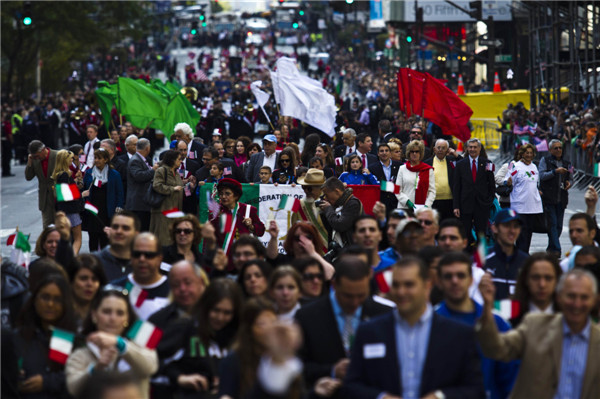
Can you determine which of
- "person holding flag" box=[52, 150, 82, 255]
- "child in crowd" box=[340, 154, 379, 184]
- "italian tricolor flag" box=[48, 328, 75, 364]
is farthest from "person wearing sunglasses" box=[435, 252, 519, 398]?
"person holding flag" box=[52, 150, 82, 255]

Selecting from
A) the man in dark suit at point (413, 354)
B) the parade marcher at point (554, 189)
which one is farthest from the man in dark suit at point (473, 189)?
the man in dark suit at point (413, 354)

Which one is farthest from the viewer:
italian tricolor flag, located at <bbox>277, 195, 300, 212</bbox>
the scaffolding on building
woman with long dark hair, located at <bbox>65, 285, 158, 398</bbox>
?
the scaffolding on building

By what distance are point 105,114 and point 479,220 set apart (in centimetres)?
1162

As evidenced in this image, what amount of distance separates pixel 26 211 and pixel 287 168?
9402mm

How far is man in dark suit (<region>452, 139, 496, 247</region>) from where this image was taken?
1575 cm

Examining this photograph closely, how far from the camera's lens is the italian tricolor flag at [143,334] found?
21.6ft

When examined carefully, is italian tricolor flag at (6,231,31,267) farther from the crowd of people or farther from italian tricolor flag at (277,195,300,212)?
italian tricolor flag at (277,195,300,212)

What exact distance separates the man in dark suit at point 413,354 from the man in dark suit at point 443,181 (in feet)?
32.1

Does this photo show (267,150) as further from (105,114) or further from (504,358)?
(504,358)

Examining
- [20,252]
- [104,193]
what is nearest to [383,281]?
[20,252]

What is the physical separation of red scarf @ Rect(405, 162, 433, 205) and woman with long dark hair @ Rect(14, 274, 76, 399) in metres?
8.27

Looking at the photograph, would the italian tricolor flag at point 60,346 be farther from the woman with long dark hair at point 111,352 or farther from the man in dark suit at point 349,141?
the man in dark suit at point 349,141

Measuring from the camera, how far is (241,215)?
12.6m

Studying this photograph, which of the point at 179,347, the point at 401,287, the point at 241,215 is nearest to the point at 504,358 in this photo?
the point at 401,287
